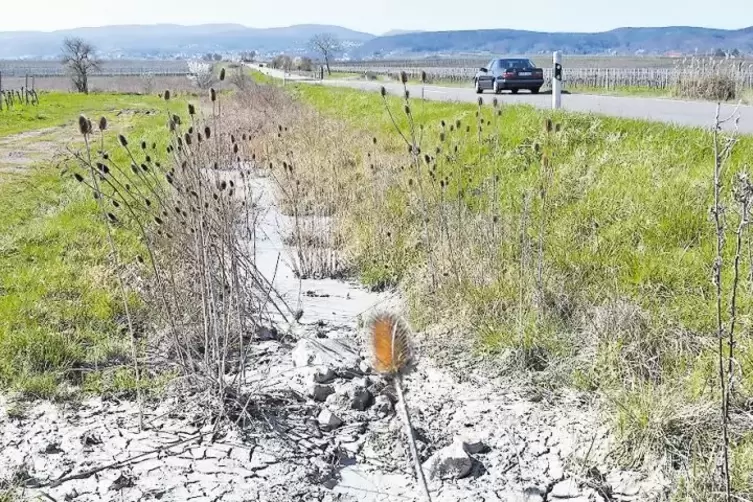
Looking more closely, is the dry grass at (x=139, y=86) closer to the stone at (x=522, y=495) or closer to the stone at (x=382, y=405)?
the stone at (x=382, y=405)

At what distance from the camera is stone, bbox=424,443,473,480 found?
13.0ft

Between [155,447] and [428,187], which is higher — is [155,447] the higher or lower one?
the lower one

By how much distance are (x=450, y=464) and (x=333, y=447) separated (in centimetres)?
68

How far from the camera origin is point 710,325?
460 centimetres

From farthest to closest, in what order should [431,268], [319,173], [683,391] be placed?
[319,173] → [431,268] → [683,391]

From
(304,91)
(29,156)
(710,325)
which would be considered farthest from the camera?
(304,91)

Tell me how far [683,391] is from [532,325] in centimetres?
125

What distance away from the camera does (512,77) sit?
979 inches

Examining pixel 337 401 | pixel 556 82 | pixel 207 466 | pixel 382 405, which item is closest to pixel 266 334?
pixel 337 401

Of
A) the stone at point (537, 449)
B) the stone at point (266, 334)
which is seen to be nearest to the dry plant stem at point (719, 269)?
the stone at point (537, 449)

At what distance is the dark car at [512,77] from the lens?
24875 mm

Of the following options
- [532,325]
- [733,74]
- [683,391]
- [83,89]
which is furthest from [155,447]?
[83,89]

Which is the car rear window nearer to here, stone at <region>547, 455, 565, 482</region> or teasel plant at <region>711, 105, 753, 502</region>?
stone at <region>547, 455, 565, 482</region>

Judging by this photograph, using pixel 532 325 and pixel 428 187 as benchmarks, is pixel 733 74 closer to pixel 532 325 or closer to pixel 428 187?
pixel 428 187
